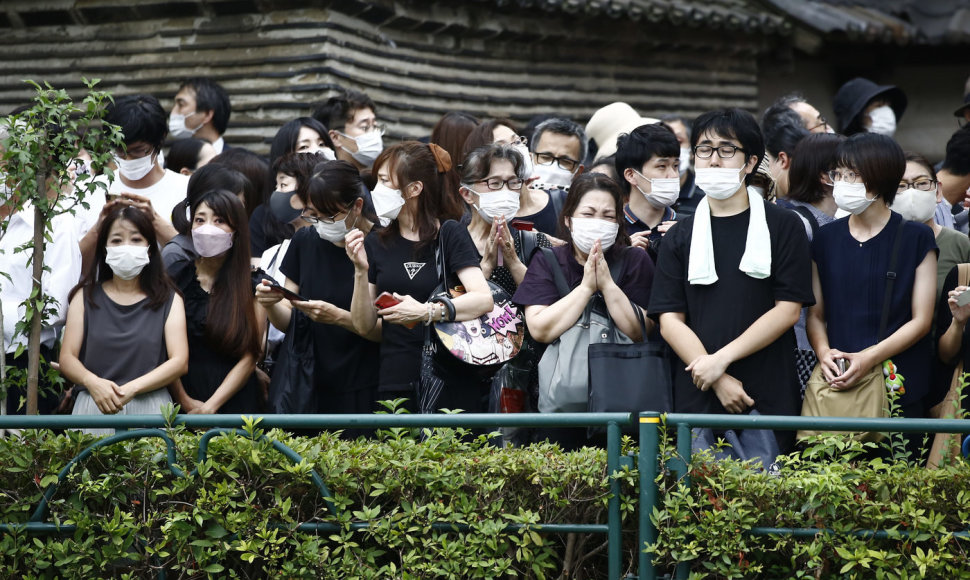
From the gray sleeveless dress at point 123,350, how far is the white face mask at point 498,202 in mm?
1709

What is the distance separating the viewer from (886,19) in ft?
48.7

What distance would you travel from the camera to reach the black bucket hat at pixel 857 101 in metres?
9.59

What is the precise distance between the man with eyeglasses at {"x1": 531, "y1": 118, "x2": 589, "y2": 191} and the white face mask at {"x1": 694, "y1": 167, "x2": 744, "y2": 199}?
6.48ft

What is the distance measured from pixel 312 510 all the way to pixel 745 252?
2257 millimetres

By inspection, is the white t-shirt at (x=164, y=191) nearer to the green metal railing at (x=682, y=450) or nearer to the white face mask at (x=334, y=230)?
the white face mask at (x=334, y=230)

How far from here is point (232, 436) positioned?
16.1 ft

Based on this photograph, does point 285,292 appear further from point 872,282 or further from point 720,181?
point 872,282

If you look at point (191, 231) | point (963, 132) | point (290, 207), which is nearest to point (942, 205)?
point (963, 132)

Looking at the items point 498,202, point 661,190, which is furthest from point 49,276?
point 661,190

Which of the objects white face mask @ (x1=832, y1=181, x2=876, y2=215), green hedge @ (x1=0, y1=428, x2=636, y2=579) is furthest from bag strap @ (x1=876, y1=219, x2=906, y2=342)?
green hedge @ (x1=0, y1=428, x2=636, y2=579)

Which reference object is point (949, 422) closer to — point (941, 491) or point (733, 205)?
point (941, 491)

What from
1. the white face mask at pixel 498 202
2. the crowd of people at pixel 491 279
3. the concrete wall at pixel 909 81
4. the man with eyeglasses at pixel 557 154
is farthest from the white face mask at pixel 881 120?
the concrete wall at pixel 909 81

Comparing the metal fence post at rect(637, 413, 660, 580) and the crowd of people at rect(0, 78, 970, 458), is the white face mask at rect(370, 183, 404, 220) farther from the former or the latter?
the metal fence post at rect(637, 413, 660, 580)

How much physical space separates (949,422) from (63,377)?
13.9 ft
